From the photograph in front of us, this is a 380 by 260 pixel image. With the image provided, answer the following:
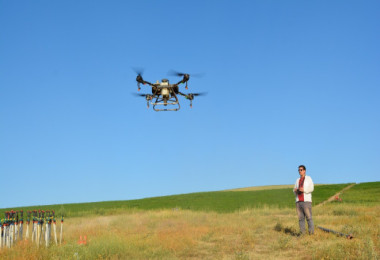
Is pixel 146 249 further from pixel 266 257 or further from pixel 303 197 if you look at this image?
pixel 303 197

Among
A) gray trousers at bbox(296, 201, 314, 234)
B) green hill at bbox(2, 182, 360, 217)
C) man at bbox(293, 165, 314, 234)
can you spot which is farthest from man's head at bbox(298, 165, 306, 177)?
green hill at bbox(2, 182, 360, 217)

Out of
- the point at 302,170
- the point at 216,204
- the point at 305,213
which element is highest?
the point at 302,170

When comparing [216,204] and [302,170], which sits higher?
[302,170]

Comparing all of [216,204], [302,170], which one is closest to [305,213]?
[302,170]

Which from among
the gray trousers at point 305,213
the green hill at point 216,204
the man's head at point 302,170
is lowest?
the green hill at point 216,204

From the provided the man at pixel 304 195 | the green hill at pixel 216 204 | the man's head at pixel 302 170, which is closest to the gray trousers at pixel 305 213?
the man at pixel 304 195

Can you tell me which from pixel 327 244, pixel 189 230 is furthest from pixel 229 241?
pixel 327 244

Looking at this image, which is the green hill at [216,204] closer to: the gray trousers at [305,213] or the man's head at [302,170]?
the gray trousers at [305,213]

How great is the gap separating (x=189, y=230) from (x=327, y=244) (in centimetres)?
754

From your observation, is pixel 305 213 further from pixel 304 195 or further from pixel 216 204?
pixel 216 204

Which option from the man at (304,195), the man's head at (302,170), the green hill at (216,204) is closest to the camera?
the man at (304,195)

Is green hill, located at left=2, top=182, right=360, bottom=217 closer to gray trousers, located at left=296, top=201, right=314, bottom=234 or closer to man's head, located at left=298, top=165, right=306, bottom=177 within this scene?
gray trousers, located at left=296, top=201, right=314, bottom=234

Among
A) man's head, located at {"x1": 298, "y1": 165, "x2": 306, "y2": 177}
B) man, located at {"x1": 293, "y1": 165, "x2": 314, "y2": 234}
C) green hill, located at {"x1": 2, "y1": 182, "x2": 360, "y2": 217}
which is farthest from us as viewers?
green hill, located at {"x1": 2, "y1": 182, "x2": 360, "y2": 217}

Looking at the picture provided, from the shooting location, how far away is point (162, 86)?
2478cm
